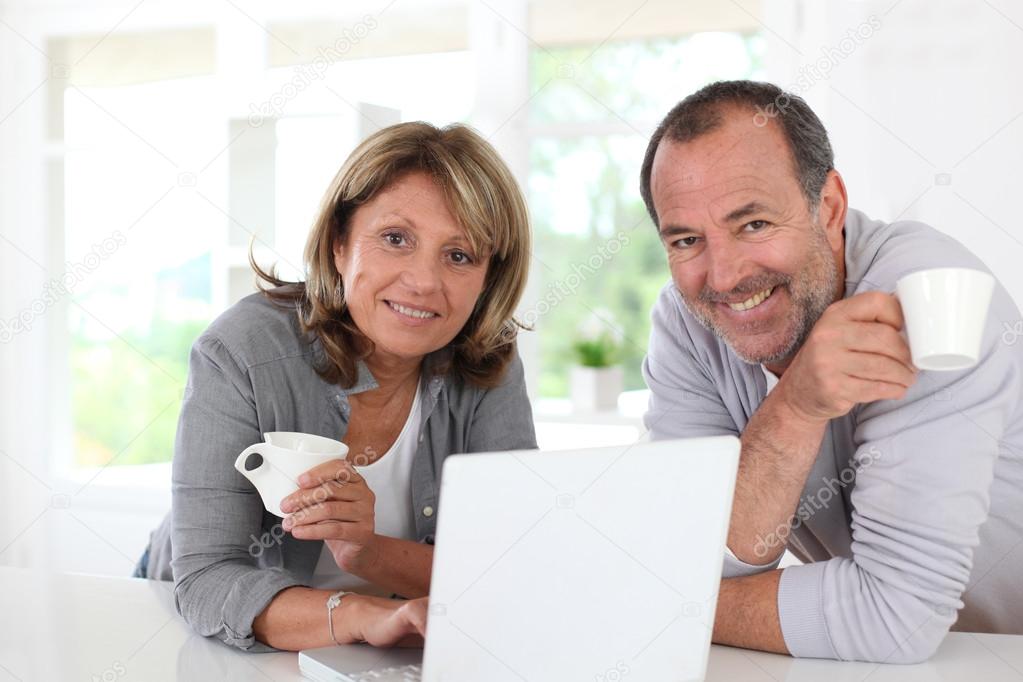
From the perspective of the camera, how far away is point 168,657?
3.78 ft

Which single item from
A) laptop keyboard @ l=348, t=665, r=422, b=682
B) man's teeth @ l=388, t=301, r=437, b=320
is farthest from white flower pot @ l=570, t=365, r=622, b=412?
laptop keyboard @ l=348, t=665, r=422, b=682

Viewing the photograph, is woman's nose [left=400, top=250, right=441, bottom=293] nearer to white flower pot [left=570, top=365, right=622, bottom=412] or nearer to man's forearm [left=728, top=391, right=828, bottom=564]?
man's forearm [left=728, top=391, right=828, bottom=564]

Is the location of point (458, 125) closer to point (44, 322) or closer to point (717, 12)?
point (717, 12)

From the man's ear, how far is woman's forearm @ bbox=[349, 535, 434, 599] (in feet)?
2.51

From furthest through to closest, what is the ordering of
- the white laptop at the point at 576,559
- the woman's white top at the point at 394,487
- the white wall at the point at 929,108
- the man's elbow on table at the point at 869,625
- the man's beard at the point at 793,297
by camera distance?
the white wall at the point at 929,108 → the woman's white top at the point at 394,487 → the man's beard at the point at 793,297 → the man's elbow on table at the point at 869,625 → the white laptop at the point at 576,559

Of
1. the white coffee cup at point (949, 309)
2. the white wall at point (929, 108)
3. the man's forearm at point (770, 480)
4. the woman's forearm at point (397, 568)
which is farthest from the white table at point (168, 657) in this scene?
the white wall at point (929, 108)

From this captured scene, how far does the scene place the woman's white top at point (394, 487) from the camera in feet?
5.37

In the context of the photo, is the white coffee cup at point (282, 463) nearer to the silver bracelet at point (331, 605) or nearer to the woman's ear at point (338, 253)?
the silver bracelet at point (331, 605)

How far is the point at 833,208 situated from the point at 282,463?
87 cm

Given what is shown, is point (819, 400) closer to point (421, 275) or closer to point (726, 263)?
point (726, 263)

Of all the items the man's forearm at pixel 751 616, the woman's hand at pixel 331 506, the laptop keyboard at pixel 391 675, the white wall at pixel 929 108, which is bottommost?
the laptop keyboard at pixel 391 675

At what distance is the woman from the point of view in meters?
1.35

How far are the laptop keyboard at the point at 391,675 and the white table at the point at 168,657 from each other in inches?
3.7

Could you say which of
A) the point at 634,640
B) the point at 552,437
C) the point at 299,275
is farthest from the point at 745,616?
the point at 299,275
